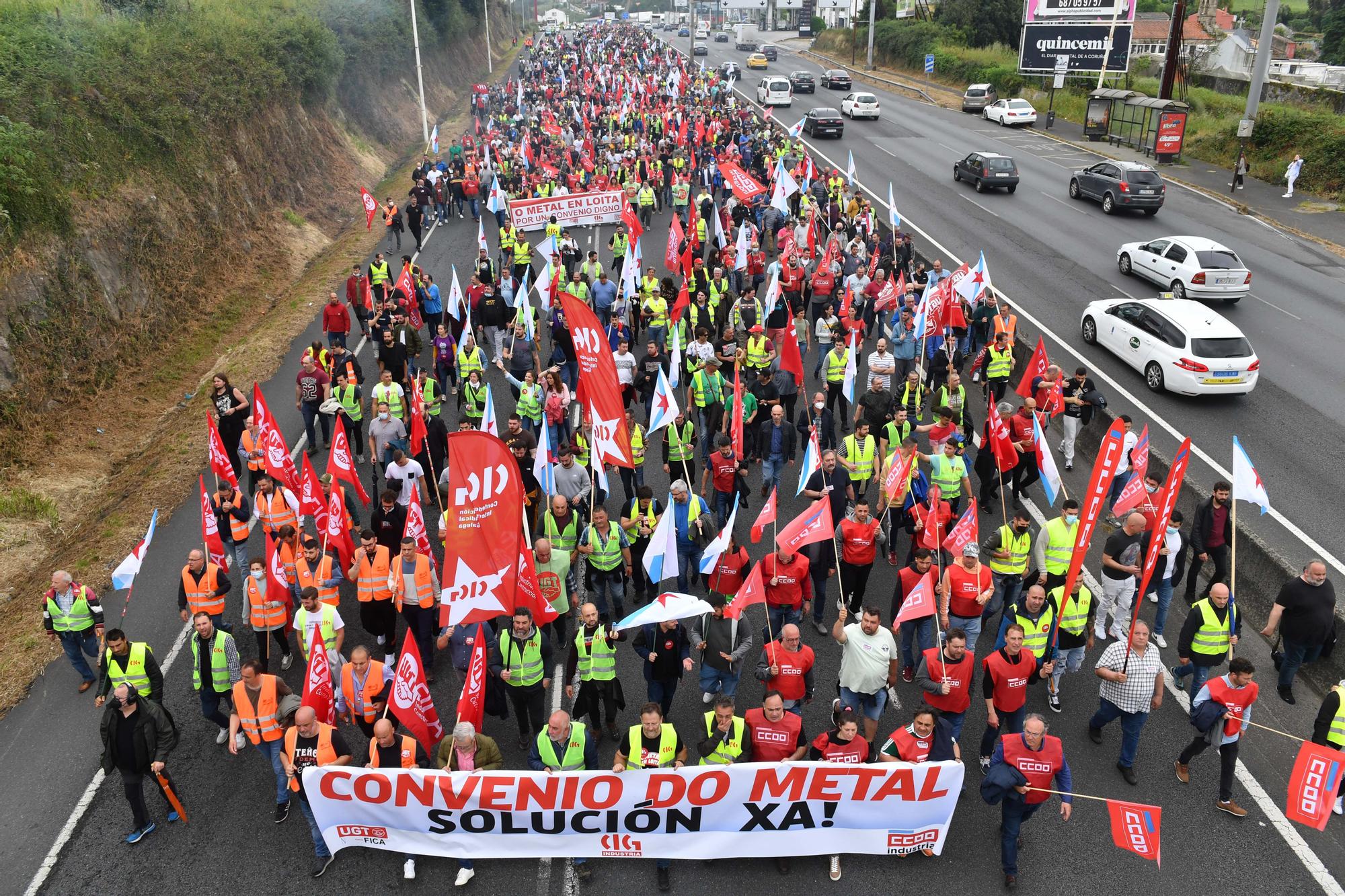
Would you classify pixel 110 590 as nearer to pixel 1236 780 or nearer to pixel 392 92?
pixel 1236 780

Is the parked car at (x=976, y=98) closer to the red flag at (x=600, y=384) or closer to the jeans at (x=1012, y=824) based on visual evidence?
the red flag at (x=600, y=384)

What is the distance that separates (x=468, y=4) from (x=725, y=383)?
7204cm

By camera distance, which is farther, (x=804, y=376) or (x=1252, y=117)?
(x=1252, y=117)

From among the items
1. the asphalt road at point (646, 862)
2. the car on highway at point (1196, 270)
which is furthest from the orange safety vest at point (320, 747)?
the car on highway at point (1196, 270)

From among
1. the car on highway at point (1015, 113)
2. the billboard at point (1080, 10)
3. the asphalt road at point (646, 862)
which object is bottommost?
the car on highway at point (1015, 113)

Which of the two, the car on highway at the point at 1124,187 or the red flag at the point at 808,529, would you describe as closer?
the red flag at the point at 808,529

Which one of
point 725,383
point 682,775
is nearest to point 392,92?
point 725,383

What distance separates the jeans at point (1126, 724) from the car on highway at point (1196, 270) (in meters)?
16.6

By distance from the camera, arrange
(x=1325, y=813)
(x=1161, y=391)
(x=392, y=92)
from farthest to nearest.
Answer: (x=392, y=92) < (x=1161, y=391) < (x=1325, y=813)

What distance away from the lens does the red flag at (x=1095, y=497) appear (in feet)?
30.3

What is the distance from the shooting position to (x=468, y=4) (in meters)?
75.4

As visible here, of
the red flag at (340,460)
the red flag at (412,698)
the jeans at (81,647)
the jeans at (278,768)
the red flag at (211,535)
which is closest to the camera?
the red flag at (412,698)

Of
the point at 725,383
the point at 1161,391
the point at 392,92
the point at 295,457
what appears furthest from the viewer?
the point at 392,92

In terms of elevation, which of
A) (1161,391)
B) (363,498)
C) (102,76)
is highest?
(102,76)
